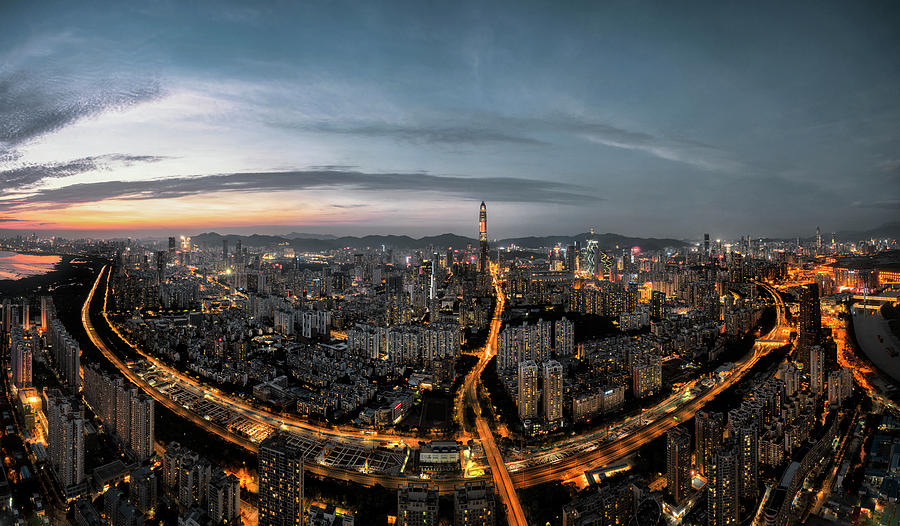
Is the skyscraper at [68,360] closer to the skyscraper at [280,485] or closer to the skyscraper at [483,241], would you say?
the skyscraper at [280,485]

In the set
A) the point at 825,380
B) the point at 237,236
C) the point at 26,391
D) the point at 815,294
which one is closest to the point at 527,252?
the point at 237,236

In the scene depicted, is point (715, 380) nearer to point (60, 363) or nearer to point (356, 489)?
point (356, 489)

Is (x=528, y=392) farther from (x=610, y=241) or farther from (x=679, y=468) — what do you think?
(x=610, y=241)

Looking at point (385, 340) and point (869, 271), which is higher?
point (869, 271)

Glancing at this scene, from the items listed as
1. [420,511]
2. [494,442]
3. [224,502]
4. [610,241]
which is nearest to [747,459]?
[494,442]

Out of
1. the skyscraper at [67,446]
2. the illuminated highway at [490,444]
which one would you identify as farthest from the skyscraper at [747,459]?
the skyscraper at [67,446]
